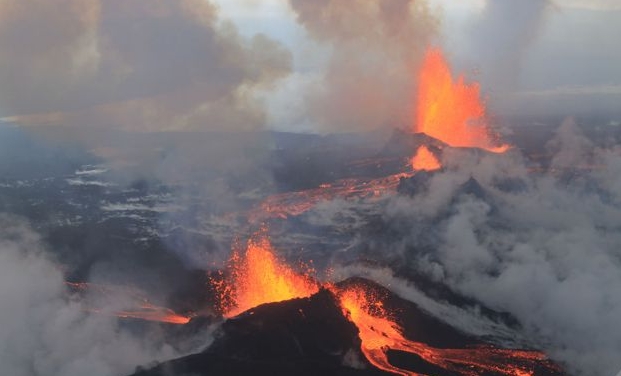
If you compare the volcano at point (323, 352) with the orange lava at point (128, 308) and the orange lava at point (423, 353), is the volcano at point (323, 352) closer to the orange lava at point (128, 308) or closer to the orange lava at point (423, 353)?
the orange lava at point (423, 353)

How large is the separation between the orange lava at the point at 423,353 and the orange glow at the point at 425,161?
51127mm

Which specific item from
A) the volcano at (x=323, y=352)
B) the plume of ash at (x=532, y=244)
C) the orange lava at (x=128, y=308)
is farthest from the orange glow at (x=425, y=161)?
the orange lava at (x=128, y=308)

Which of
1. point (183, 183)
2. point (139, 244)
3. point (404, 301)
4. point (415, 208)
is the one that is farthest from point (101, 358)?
point (183, 183)

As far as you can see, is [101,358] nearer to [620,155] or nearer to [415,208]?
[415,208]

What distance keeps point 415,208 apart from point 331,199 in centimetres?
1675

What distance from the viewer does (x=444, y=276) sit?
218ft

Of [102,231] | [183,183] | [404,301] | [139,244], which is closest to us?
[404,301]

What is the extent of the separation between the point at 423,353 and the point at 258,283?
2209cm

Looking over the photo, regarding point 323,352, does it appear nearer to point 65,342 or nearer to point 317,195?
point 65,342

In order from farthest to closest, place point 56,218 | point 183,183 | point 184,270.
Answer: point 183,183 < point 56,218 < point 184,270

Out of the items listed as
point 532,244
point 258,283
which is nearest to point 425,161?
point 532,244

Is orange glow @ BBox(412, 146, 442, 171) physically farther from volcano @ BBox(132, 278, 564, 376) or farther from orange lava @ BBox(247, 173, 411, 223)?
volcano @ BBox(132, 278, 564, 376)

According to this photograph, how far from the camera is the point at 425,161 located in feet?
350

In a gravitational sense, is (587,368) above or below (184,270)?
below
